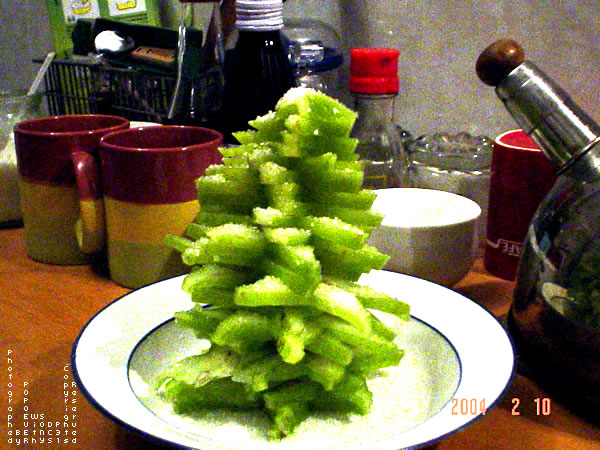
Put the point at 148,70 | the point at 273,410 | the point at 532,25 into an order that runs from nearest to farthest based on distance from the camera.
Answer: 1. the point at 273,410
2. the point at 532,25
3. the point at 148,70

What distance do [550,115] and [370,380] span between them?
209 millimetres

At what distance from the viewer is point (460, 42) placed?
672mm

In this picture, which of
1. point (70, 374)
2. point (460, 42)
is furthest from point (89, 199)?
point (460, 42)

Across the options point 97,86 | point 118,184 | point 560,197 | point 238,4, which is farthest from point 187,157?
point 97,86

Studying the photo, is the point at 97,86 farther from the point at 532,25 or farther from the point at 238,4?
the point at 532,25

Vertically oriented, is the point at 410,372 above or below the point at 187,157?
below

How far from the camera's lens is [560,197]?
0.42 meters

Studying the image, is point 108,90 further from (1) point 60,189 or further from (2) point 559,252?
(2) point 559,252

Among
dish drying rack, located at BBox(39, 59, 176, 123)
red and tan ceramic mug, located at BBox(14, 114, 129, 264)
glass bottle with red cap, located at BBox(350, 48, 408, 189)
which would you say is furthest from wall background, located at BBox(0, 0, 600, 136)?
red and tan ceramic mug, located at BBox(14, 114, 129, 264)

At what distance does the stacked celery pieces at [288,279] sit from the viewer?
0.32m

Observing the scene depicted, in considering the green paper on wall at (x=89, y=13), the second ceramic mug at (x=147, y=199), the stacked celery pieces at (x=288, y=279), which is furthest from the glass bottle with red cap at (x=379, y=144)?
the green paper on wall at (x=89, y=13)

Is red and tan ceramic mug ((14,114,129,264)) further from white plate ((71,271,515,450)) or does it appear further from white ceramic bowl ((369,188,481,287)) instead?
white ceramic bowl ((369,188,481,287))

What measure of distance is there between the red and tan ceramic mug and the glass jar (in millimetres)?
92

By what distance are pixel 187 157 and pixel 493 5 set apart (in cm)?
36
